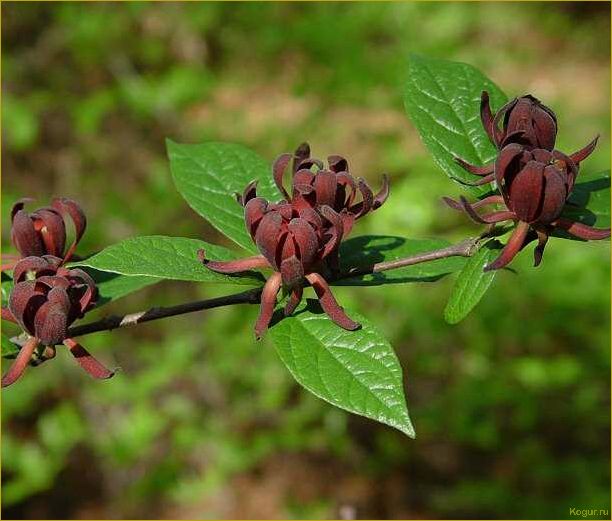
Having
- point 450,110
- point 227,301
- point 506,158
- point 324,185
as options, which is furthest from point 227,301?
point 450,110

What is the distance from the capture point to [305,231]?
1.00 meters

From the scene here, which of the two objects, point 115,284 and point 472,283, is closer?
point 472,283

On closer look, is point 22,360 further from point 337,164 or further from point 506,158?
point 506,158

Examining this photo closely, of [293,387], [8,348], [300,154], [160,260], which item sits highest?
[300,154]

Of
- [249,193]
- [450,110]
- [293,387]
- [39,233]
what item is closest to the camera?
[249,193]

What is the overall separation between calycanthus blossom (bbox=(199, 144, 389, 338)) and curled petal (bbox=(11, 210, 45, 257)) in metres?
0.29

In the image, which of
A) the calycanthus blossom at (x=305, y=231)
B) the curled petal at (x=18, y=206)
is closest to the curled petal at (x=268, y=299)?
the calycanthus blossom at (x=305, y=231)

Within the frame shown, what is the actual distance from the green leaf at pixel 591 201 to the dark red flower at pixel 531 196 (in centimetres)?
15

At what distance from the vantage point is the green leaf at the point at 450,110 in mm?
1276

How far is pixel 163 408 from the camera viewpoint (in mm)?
4117

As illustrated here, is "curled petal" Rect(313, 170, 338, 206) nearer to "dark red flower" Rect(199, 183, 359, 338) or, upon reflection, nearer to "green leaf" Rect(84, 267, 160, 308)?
"dark red flower" Rect(199, 183, 359, 338)

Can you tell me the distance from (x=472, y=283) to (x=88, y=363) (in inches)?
21.8

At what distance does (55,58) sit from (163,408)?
3352 millimetres

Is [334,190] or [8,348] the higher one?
[334,190]
